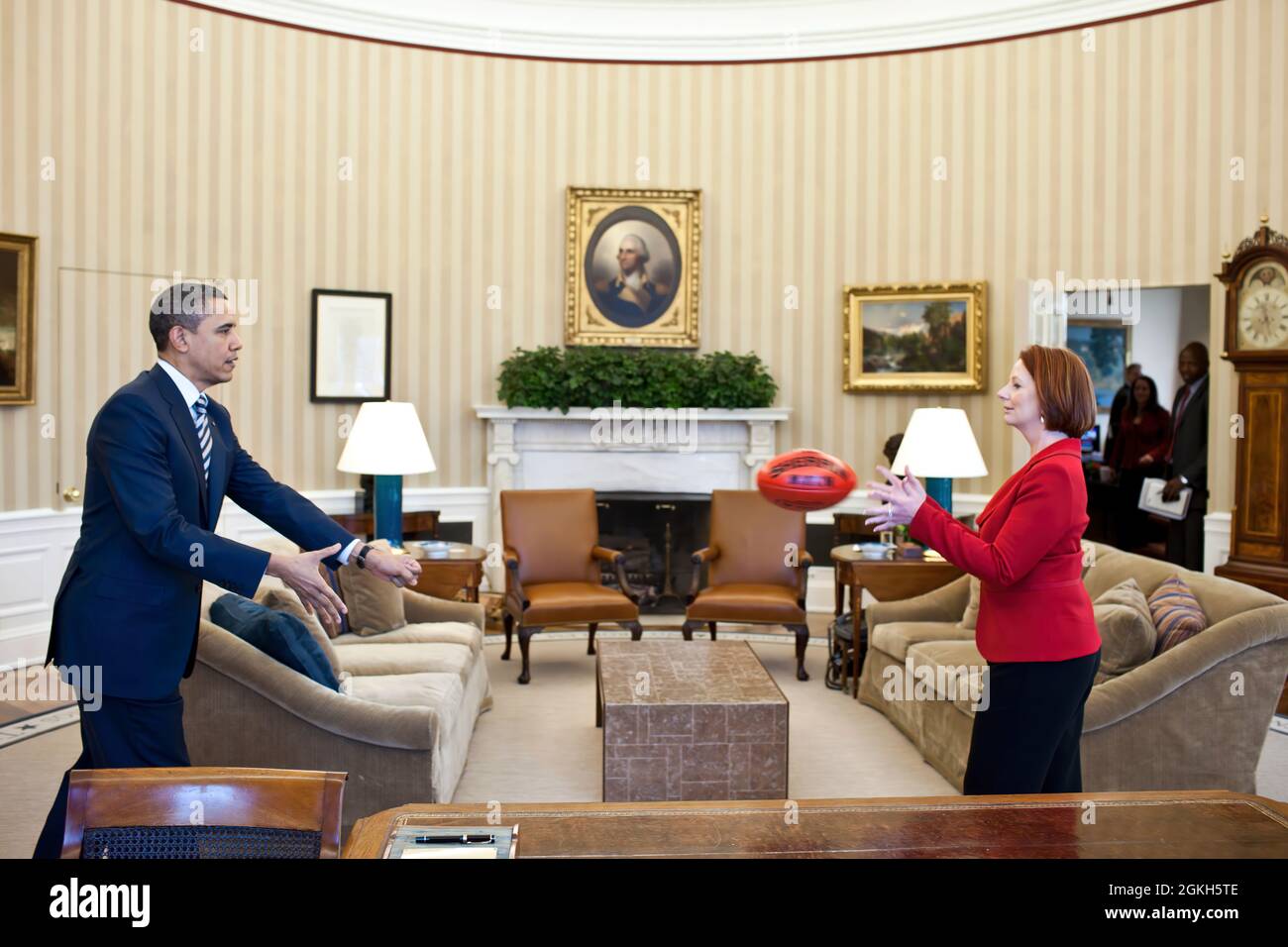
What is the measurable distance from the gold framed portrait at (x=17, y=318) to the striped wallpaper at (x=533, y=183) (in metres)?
0.13

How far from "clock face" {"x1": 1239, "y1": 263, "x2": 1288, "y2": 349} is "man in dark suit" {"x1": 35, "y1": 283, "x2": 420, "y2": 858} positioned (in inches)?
235

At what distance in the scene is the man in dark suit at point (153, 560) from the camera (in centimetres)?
265

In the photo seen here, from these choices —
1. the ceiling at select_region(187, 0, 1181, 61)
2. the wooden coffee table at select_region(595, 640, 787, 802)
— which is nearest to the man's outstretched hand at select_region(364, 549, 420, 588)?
the wooden coffee table at select_region(595, 640, 787, 802)

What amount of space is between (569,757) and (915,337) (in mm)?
4983

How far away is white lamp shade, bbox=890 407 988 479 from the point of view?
6.24 m

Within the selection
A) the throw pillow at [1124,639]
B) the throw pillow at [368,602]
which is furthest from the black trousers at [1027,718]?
the throw pillow at [368,602]

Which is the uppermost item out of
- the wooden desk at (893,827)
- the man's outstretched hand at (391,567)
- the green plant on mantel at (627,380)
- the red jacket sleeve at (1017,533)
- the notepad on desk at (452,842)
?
the green plant on mantel at (627,380)

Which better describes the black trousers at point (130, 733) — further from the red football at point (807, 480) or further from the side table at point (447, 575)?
the side table at point (447, 575)

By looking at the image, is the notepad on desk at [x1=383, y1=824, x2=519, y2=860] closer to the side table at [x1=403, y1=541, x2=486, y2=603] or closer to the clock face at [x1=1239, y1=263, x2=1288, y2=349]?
the side table at [x1=403, y1=541, x2=486, y2=603]

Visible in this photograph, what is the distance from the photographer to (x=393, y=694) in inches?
181
